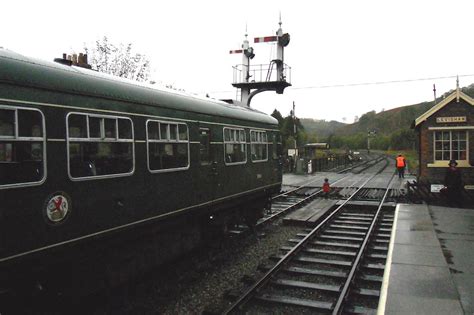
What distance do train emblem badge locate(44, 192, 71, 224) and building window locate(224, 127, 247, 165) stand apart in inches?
183

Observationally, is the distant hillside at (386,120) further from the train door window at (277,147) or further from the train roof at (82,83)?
the train roof at (82,83)

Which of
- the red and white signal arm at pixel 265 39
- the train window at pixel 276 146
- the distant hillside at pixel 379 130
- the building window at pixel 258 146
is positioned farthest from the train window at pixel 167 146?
the distant hillside at pixel 379 130

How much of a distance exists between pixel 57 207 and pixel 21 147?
31.3 inches

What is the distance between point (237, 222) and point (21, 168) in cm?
688

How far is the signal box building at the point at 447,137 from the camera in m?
18.7

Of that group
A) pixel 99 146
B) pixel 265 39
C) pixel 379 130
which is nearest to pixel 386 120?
pixel 379 130

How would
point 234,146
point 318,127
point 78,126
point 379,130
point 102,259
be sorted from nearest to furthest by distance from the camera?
point 78,126 → point 102,259 → point 234,146 → point 379,130 → point 318,127

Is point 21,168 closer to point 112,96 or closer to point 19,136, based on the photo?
point 19,136

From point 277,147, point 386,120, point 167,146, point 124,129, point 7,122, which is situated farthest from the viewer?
point 386,120

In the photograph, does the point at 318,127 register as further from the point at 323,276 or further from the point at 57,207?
the point at 57,207

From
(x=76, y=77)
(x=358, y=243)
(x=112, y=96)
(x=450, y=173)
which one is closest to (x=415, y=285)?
(x=358, y=243)

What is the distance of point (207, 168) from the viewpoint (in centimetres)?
806

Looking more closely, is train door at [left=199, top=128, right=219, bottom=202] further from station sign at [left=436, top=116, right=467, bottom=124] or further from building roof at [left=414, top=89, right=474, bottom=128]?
station sign at [left=436, top=116, right=467, bottom=124]

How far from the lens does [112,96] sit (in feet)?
18.0
